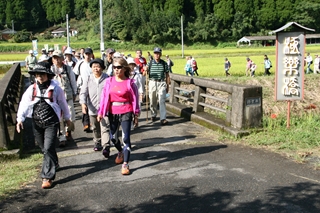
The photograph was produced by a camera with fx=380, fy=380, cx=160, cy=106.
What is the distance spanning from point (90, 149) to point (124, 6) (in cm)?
8624

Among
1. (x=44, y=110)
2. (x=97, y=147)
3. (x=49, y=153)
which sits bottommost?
(x=97, y=147)

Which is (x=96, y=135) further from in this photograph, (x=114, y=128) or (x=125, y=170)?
(x=125, y=170)

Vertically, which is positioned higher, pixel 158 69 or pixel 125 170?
pixel 158 69

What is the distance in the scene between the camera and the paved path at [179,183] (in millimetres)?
4477

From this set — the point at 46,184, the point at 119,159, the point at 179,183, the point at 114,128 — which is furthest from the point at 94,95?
the point at 179,183

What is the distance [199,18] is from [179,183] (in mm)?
86860

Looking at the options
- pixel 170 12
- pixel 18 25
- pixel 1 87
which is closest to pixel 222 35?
pixel 170 12

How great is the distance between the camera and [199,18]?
88.9m

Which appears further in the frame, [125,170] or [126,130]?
[126,130]

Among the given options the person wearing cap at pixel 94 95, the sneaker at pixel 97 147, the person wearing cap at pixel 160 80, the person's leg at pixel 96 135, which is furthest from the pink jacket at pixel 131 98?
the person wearing cap at pixel 160 80

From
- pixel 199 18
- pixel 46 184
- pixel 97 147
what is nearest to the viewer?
pixel 46 184

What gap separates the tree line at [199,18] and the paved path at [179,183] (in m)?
76.5

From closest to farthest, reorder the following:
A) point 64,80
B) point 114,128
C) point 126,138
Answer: point 126,138, point 114,128, point 64,80

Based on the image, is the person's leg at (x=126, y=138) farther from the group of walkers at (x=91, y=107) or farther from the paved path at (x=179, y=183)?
the paved path at (x=179, y=183)
